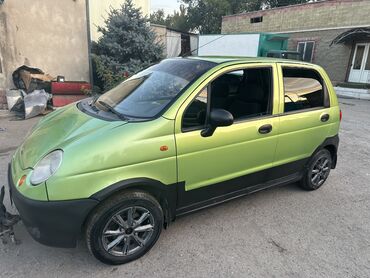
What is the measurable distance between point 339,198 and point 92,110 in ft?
11.0

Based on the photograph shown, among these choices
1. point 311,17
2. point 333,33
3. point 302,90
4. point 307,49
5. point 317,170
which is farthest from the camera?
point 307,49

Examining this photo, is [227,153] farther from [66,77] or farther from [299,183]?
[66,77]

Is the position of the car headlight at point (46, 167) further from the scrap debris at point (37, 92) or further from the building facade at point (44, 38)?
the building facade at point (44, 38)

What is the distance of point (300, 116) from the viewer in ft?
11.6

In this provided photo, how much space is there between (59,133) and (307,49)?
21106mm

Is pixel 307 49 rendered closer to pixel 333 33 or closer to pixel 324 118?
pixel 333 33

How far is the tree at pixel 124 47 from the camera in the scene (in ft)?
31.4

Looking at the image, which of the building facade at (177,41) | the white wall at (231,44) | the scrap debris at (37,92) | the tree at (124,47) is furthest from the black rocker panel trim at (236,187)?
the building facade at (177,41)

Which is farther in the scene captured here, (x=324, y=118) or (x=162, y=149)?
(x=324, y=118)

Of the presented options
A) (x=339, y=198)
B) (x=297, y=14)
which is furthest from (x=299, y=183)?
(x=297, y=14)

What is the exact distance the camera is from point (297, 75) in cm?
360

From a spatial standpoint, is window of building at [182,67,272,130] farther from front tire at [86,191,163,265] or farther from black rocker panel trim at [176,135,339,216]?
front tire at [86,191,163,265]

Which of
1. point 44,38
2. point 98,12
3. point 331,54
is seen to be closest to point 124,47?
point 98,12

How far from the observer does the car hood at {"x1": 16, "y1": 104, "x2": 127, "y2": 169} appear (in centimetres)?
242
